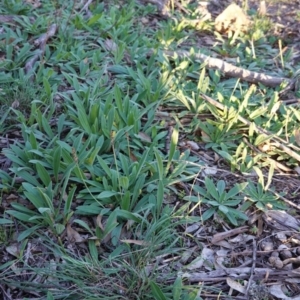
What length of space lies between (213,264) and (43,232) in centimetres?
74

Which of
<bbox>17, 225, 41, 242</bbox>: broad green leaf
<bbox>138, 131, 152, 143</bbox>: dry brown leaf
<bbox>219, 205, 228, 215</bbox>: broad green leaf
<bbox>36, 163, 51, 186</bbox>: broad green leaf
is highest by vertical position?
<bbox>36, 163, 51, 186</bbox>: broad green leaf

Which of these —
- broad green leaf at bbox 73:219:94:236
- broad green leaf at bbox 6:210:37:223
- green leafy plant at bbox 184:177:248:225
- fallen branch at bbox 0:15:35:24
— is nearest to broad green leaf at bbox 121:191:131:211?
broad green leaf at bbox 73:219:94:236

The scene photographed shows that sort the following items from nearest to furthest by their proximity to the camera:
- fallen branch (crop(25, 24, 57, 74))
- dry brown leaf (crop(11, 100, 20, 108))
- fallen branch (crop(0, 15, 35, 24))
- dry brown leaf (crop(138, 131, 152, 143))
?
dry brown leaf (crop(138, 131, 152, 143))
dry brown leaf (crop(11, 100, 20, 108))
fallen branch (crop(25, 24, 57, 74))
fallen branch (crop(0, 15, 35, 24))

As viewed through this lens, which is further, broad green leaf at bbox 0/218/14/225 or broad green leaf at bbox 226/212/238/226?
broad green leaf at bbox 226/212/238/226

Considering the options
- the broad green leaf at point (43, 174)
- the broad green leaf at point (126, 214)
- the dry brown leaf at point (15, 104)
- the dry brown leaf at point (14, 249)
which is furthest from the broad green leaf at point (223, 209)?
the dry brown leaf at point (15, 104)

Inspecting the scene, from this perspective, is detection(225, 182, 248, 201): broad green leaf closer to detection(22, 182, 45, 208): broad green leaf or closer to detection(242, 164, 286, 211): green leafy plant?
detection(242, 164, 286, 211): green leafy plant

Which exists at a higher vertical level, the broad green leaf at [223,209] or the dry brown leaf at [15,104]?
the dry brown leaf at [15,104]

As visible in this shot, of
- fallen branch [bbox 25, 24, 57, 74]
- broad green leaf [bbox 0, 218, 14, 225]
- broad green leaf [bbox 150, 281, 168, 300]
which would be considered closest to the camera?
broad green leaf [bbox 150, 281, 168, 300]

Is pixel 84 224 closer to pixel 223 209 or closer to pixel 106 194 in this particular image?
pixel 106 194

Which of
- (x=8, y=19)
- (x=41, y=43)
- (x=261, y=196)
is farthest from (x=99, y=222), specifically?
(x=8, y=19)

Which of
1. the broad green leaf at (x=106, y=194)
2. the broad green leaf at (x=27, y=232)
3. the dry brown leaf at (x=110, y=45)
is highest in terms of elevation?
the dry brown leaf at (x=110, y=45)

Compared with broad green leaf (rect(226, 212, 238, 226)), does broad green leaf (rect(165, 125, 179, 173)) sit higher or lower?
higher

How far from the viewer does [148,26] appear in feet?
12.6

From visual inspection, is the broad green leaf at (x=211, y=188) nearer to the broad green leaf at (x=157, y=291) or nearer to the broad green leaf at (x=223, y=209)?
the broad green leaf at (x=223, y=209)
